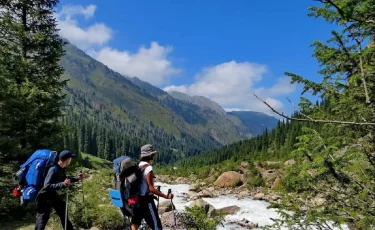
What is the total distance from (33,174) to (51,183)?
43 centimetres

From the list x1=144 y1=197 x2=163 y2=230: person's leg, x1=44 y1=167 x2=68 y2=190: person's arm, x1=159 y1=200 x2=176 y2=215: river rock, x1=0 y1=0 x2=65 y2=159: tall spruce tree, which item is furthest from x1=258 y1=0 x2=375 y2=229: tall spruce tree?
x1=159 y1=200 x2=176 y2=215: river rock

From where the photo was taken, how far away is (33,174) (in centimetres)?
680

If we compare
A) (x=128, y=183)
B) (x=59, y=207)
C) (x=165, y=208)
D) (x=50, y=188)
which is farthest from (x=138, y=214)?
(x=165, y=208)

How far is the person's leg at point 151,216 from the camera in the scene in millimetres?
6183

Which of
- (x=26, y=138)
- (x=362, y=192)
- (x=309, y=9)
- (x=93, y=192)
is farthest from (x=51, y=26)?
(x=362, y=192)

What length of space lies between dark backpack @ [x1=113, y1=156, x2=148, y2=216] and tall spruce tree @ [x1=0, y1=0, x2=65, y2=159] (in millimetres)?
7335

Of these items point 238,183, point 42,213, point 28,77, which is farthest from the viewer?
point 238,183

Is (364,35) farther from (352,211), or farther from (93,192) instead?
(93,192)

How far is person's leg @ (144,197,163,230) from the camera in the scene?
6183mm

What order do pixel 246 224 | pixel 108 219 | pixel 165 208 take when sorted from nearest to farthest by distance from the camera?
pixel 108 219, pixel 165 208, pixel 246 224

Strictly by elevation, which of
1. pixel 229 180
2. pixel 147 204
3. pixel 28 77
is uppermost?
pixel 28 77

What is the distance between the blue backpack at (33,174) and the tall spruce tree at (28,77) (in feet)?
17.5

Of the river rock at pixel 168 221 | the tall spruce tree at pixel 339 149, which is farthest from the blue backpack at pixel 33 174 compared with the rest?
the river rock at pixel 168 221

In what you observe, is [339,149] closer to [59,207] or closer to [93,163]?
[59,207]
